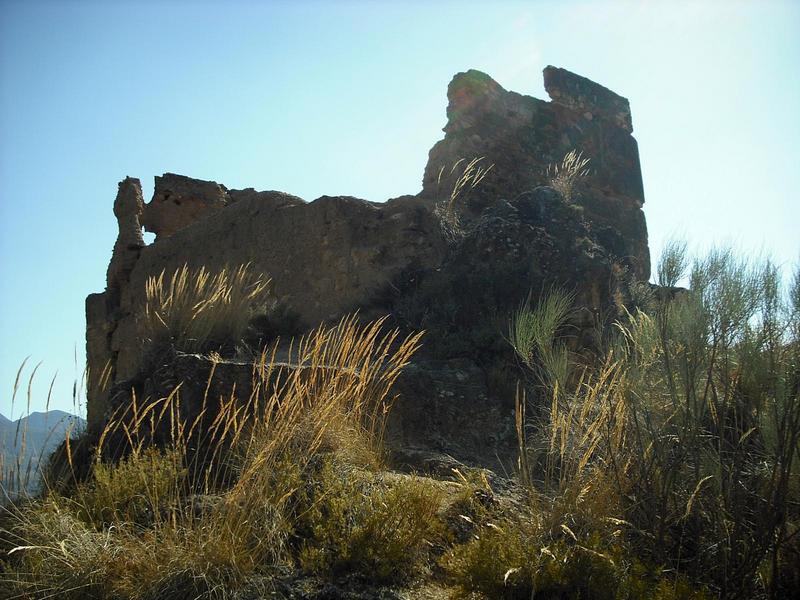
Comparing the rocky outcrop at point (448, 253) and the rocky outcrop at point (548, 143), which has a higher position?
the rocky outcrop at point (548, 143)

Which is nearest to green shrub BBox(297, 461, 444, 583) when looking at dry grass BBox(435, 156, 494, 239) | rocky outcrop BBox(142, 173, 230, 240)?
dry grass BBox(435, 156, 494, 239)

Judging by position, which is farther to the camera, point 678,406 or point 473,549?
point 678,406

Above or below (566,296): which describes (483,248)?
above

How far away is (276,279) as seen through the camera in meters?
9.23

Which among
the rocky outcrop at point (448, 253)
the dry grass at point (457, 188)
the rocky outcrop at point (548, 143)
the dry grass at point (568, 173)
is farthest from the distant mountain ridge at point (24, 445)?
the dry grass at point (568, 173)

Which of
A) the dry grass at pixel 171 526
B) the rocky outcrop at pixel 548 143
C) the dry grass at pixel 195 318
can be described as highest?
the rocky outcrop at pixel 548 143

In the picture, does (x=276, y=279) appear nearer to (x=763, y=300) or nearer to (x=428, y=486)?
(x=428, y=486)

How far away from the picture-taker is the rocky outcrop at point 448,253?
6301mm

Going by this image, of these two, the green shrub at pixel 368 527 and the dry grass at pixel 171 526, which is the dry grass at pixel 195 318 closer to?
the dry grass at pixel 171 526

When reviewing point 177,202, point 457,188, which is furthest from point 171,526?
point 177,202

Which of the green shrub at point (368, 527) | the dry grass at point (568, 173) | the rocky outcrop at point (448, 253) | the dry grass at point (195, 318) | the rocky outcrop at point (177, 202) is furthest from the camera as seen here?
the rocky outcrop at point (177, 202)

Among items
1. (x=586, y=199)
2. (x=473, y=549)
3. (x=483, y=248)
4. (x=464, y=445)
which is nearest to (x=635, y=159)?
(x=586, y=199)

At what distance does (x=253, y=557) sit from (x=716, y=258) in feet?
10.4

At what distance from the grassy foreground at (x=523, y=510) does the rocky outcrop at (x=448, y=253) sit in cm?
141
